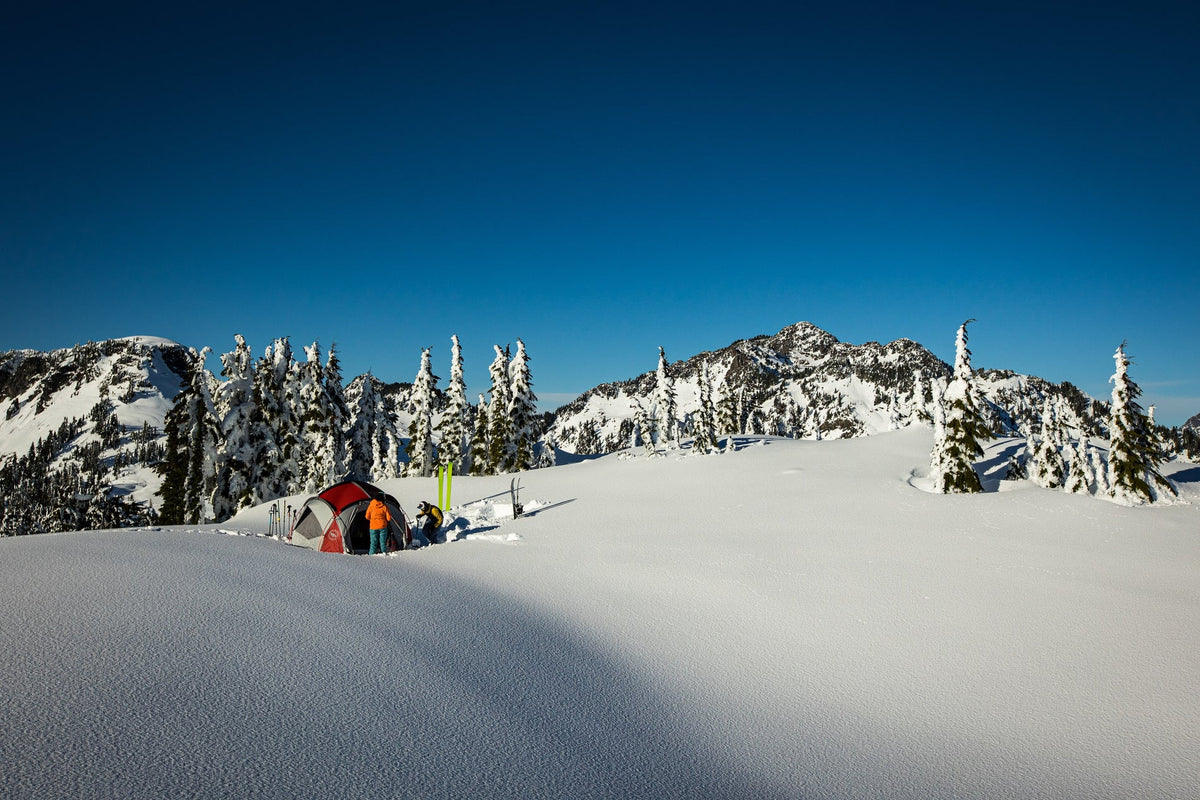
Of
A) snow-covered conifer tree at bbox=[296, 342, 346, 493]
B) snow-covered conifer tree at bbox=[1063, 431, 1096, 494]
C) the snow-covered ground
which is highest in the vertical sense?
snow-covered conifer tree at bbox=[296, 342, 346, 493]

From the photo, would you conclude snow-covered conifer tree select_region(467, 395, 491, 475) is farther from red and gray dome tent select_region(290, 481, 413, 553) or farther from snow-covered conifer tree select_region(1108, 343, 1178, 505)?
snow-covered conifer tree select_region(1108, 343, 1178, 505)

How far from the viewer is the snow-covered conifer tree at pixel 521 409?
45.9 metres

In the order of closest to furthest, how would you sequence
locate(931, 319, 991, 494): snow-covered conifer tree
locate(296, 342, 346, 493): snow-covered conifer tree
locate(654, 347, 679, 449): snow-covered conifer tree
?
1. locate(931, 319, 991, 494): snow-covered conifer tree
2. locate(296, 342, 346, 493): snow-covered conifer tree
3. locate(654, 347, 679, 449): snow-covered conifer tree

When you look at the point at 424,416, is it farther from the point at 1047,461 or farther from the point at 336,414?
the point at 1047,461

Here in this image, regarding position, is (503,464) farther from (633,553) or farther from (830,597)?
(830,597)

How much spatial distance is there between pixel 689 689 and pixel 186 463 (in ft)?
127

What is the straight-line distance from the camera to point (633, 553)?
46.2 feet

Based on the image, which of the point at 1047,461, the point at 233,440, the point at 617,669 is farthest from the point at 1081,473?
the point at 233,440

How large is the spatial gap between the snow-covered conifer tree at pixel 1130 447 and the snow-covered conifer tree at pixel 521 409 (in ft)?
119

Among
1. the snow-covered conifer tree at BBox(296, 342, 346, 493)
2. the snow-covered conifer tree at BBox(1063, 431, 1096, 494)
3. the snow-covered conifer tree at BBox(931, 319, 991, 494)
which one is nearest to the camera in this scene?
the snow-covered conifer tree at BBox(1063, 431, 1096, 494)

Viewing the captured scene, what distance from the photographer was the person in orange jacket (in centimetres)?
1451

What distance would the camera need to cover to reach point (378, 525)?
1454cm

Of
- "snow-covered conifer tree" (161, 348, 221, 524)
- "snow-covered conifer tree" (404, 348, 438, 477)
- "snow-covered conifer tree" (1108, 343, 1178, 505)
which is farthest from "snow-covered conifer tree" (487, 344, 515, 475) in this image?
"snow-covered conifer tree" (1108, 343, 1178, 505)

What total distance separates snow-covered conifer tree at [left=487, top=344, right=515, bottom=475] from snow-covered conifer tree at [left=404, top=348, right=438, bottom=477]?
5.19 m
